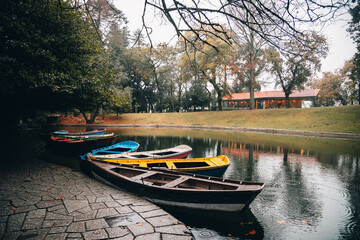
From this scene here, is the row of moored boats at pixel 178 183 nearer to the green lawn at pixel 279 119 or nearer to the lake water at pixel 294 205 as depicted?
the lake water at pixel 294 205

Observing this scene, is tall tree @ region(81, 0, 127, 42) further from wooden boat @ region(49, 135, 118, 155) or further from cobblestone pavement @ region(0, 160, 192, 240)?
wooden boat @ region(49, 135, 118, 155)

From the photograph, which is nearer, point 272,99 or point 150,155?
point 150,155

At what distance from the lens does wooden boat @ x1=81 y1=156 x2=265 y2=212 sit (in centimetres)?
496

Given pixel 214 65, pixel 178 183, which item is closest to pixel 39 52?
pixel 178 183

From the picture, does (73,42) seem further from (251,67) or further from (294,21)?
(251,67)

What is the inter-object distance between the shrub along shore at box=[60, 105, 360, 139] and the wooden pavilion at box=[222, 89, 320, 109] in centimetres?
838

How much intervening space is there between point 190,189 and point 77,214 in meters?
2.62

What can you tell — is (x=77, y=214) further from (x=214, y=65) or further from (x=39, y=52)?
(x=214, y=65)

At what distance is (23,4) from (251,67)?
98.7 ft

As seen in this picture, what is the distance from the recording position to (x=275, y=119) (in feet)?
102

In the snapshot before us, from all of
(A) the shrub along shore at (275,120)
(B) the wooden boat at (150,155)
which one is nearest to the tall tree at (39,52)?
(B) the wooden boat at (150,155)

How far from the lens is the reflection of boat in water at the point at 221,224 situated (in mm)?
4680

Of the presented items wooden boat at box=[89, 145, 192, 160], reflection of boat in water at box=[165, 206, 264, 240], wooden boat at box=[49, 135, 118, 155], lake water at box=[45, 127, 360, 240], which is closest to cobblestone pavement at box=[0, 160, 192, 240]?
reflection of boat in water at box=[165, 206, 264, 240]

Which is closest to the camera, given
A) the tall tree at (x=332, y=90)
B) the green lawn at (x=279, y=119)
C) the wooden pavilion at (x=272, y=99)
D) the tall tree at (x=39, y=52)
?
the tall tree at (x=39, y=52)
